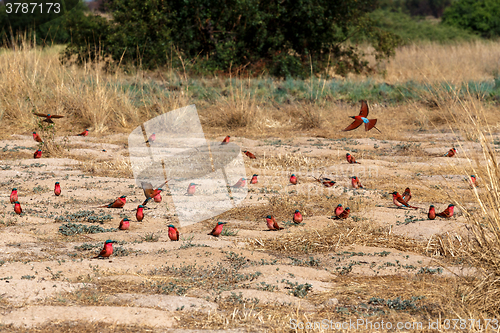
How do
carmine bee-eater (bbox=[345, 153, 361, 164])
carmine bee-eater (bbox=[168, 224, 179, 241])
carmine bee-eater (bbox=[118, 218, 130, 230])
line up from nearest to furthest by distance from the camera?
1. carmine bee-eater (bbox=[168, 224, 179, 241])
2. carmine bee-eater (bbox=[118, 218, 130, 230])
3. carmine bee-eater (bbox=[345, 153, 361, 164])

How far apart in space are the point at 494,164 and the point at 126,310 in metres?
2.10

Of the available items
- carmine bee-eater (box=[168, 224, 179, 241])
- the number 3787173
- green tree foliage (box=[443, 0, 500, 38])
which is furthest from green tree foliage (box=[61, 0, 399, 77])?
green tree foliage (box=[443, 0, 500, 38])

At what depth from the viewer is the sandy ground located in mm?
3063

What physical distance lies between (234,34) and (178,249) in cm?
1151

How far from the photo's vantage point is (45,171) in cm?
670

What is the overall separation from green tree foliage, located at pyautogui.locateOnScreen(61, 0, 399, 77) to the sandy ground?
6.86 meters

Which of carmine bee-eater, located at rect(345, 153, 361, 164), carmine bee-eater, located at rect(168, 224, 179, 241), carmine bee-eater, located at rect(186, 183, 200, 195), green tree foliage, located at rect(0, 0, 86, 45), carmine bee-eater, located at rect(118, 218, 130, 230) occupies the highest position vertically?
carmine bee-eater, located at rect(168, 224, 179, 241)

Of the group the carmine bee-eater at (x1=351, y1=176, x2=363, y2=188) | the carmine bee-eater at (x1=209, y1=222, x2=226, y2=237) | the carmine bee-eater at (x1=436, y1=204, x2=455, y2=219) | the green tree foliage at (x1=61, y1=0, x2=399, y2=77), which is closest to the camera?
the carmine bee-eater at (x1=209, y1=222, x2=226, y2=237)

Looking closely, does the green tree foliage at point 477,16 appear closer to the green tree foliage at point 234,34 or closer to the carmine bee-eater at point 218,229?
the green tree foliage at point 234,34

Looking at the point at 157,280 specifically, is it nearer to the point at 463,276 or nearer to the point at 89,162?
the point at 463,276

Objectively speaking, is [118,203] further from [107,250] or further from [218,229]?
[107,250]

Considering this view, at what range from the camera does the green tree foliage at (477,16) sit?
25.9m

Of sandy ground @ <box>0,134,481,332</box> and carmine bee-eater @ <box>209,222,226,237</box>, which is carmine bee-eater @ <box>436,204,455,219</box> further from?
carmine bee-eater @ <box>209,222,226,237</box>

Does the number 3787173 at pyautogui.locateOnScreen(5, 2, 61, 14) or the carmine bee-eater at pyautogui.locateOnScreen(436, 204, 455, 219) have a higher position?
the carmine bee-eater at pyautogui.locateOnScreen(436, 204, 455, 219)
